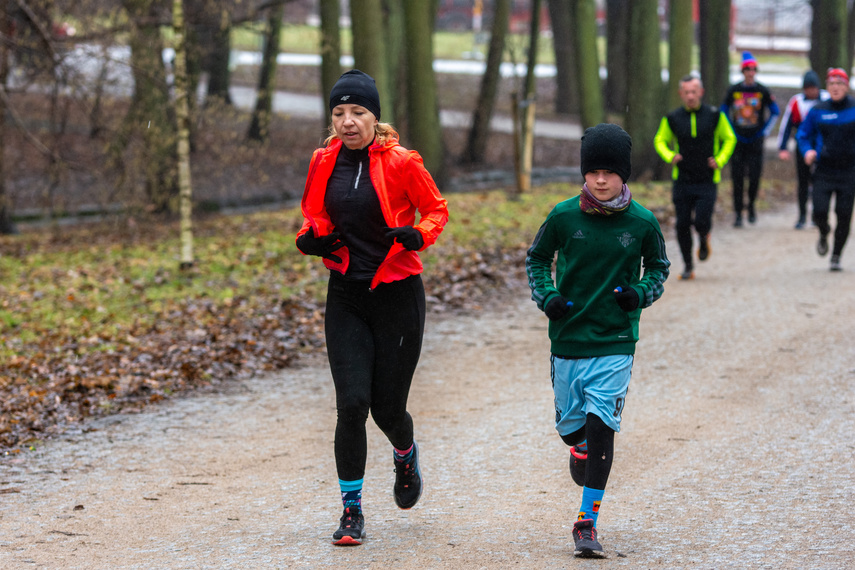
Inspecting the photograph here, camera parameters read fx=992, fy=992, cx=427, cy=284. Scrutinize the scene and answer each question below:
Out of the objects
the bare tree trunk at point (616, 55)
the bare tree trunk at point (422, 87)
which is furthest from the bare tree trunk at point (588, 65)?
the bare tree trunk at point (616, 55)

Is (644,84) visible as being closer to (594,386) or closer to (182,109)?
(182,109)

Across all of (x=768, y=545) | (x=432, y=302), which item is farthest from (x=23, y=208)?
(x=768, y=545)

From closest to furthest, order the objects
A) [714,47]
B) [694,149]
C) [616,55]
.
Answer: [694,149], [714,47], [616,55]

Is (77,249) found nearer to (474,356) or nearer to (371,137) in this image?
(474,356)

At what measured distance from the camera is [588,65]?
21.0 meters

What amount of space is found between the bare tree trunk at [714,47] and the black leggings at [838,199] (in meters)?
14.1

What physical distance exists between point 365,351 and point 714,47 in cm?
2280

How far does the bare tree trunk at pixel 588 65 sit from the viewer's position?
20.5m

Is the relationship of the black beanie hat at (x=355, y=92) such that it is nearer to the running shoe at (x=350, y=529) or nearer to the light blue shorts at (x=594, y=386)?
the light blue shorts at (x=594, y=386)

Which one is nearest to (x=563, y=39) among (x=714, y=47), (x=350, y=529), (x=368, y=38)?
(x=714, y=47)

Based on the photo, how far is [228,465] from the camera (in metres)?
6.22

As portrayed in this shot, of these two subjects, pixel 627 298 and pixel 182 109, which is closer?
pixel 627 298

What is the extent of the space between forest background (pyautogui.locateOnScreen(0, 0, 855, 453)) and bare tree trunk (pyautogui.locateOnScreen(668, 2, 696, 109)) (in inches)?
1.4

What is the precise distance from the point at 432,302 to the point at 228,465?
16.9ft
